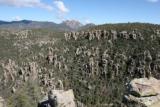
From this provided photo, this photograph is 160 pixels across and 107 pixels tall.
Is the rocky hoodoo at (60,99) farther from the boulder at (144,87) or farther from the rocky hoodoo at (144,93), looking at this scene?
the boulder at (144,87)

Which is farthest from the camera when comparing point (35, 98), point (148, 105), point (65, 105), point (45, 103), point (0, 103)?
point (35, 98)

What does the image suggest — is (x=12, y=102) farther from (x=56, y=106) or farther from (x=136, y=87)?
(x=136, y=87)

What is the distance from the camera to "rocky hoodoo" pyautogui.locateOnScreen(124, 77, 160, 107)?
3544cm

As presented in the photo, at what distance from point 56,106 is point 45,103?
16.9 ft

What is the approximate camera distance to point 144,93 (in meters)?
36.2

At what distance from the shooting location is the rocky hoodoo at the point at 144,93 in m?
35.4

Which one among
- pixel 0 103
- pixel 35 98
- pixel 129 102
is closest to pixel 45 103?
pixel 0 103

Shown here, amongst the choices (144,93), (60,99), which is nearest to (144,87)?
(144,93)

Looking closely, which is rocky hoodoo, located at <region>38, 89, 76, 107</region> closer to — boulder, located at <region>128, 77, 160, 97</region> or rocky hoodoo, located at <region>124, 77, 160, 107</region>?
rocky hoodoo, located at <region>124, 77, 160, 107</region>

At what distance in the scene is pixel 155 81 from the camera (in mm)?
37750

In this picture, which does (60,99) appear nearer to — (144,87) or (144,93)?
(144,87)

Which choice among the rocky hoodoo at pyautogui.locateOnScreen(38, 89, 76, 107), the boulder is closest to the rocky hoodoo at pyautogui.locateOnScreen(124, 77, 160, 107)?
the boulder

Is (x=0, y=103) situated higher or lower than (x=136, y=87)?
lower

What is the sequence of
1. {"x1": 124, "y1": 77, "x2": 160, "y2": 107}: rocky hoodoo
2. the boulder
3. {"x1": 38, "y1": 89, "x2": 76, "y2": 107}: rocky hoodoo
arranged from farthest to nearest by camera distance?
1. {"x1": 38, "y1": 89, "x2": 76, "y2": 107}: rocky hoodoo
2. the boulder
3. {"x1": 124, "y1": 77, "x2": 160, "y2": 107}: rocky hoodoo
